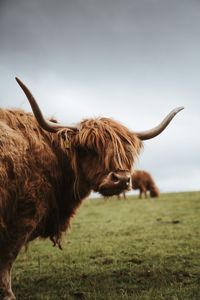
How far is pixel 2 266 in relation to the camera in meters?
5.02

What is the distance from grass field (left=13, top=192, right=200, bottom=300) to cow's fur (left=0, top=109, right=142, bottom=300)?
2.18 ft

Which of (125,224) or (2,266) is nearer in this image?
(2,266)

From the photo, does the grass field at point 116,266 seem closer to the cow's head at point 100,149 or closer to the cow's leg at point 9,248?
the cow's leg at point 9,248

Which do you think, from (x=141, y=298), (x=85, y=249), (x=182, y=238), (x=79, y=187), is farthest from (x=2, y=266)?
(x=182, y=238)

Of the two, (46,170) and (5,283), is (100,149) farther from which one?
(5,283)

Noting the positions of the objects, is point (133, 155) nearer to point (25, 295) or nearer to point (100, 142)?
point (100, 142)

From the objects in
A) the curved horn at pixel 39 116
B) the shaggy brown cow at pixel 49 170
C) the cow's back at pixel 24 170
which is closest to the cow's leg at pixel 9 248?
the shaggy brown cow at pixel 49 170

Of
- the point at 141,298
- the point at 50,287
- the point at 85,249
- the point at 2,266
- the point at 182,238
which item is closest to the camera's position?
the point at 141,298

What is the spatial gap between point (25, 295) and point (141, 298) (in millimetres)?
1450

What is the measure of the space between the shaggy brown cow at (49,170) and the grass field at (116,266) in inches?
26.5

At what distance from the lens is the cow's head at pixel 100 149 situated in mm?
4844

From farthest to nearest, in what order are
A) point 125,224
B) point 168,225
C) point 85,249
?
point 125,224 → point 168,225 → point 85,249

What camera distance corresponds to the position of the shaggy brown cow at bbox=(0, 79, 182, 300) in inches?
189

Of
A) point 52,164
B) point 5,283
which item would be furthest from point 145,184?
point 5,283
